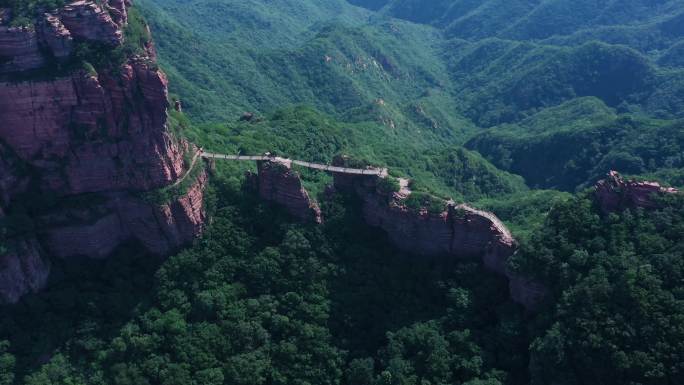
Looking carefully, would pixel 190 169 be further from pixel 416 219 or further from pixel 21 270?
pixel 416 219

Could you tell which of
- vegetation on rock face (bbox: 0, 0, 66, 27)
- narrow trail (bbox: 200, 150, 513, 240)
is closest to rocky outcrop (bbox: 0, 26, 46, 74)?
vegetation on rock face (bbox: 0, 0, 66, 27)

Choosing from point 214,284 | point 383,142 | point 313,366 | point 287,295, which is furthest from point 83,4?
point 383,142

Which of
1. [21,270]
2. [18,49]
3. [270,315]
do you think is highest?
[18,49]

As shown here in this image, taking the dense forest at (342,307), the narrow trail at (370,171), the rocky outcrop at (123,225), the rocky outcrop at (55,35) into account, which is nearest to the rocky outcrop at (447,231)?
the narrow trail at (370,171)

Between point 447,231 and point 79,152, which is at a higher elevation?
point 447,231

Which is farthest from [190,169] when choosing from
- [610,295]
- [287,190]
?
[610,295]

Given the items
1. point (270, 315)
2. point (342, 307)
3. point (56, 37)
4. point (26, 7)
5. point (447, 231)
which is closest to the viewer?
point (56, 37)

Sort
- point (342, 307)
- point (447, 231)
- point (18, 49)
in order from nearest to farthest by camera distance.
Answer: point (18, 49)
point (342, 307)
point (447, 231)
